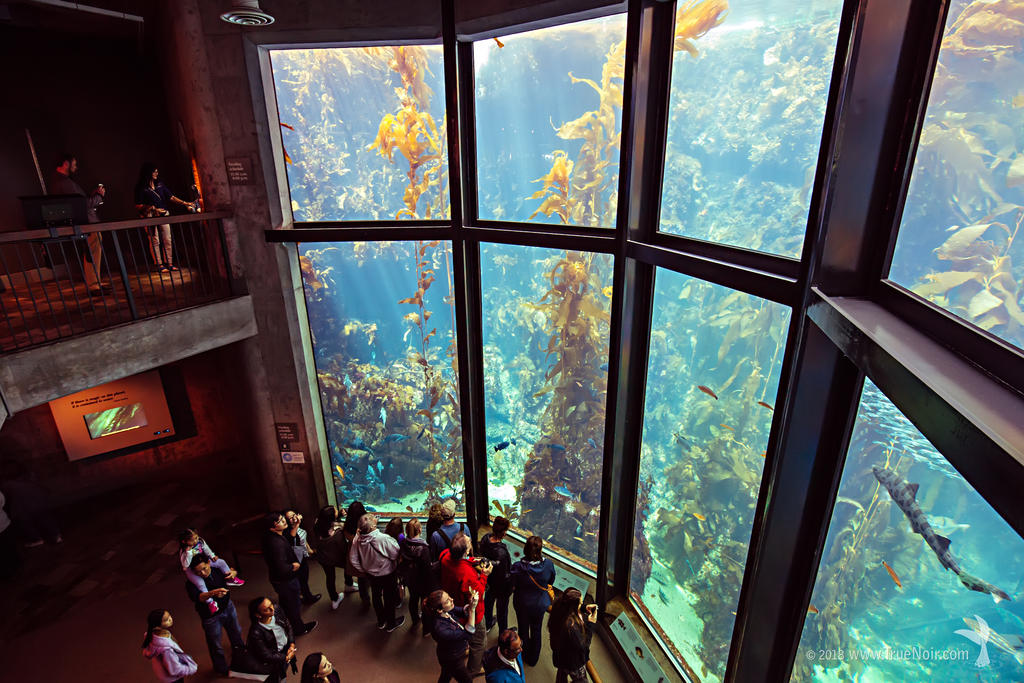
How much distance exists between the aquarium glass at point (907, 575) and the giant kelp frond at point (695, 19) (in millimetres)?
2234

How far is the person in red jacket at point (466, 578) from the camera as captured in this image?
12.3ft

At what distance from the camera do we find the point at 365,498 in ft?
19.5

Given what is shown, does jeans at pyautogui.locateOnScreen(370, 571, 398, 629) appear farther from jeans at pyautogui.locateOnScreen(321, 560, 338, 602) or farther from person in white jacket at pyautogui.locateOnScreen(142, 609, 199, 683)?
person in white jacket at pyautogui.locateOnScreen(142, 609, 199, 683)

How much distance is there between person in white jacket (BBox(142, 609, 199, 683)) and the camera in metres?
3.53

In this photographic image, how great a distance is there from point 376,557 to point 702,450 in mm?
2991

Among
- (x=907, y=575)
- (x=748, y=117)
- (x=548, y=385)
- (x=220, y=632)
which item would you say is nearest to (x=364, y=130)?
(x=548, y=385)

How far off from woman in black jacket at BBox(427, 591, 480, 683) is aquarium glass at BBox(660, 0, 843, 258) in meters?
3.07

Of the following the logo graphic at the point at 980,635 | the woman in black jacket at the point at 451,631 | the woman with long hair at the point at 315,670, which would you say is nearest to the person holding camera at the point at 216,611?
the woman with long hair at the point at 315,670

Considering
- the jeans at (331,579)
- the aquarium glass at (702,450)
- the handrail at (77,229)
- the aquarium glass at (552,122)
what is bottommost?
the jeans at (331,579)

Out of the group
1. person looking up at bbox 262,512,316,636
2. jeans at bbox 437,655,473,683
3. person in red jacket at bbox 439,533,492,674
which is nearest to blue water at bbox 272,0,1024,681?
person in red jacket at bbox 439,533,492,674

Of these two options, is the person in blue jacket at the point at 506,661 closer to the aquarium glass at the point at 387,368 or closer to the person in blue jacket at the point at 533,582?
the person in blue jacket at the point at 533,582

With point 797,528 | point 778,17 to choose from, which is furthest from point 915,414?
point 778,17

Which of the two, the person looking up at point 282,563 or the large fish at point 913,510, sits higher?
the large fish at point 913,510

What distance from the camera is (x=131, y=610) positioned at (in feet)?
16.3
